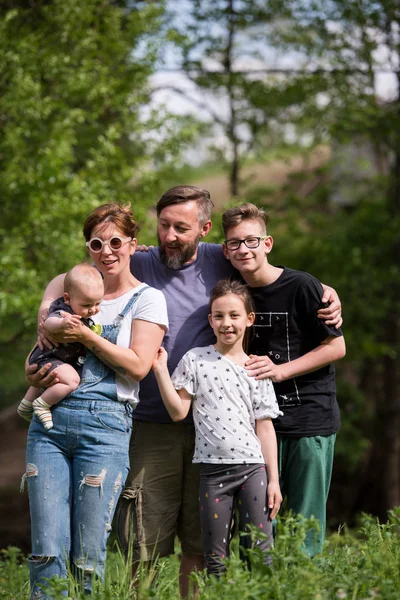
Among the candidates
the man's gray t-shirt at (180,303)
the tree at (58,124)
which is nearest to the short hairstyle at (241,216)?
the man's gray t-shirt at (180,303)

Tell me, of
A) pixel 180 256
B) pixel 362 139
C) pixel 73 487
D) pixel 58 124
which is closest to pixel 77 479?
pixel 73 487

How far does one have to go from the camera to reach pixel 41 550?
330 cm

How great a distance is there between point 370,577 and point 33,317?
524 centimetres

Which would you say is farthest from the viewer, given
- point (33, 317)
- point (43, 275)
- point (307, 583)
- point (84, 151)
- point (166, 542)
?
point (84, 151)

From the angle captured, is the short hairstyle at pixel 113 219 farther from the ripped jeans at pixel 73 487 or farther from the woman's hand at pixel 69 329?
the ripped jeans at pixel 73 487

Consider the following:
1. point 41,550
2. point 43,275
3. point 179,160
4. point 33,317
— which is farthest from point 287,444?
point 179,160

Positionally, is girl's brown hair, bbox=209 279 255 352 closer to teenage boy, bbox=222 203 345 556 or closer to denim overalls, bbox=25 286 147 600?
teenage boy, bbox=222 203 345 556

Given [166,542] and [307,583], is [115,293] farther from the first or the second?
[307,583]

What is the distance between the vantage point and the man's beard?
3.93 metres

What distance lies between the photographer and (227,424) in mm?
3572

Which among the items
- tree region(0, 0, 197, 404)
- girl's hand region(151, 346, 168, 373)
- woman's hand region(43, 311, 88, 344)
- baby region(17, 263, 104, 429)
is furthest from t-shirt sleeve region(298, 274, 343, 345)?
tree region(0, 0, 197, 404)

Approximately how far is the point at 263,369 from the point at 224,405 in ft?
0.82

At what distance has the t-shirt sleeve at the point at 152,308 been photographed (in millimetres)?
3546

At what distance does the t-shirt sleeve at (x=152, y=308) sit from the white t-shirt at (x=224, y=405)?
0.26m
